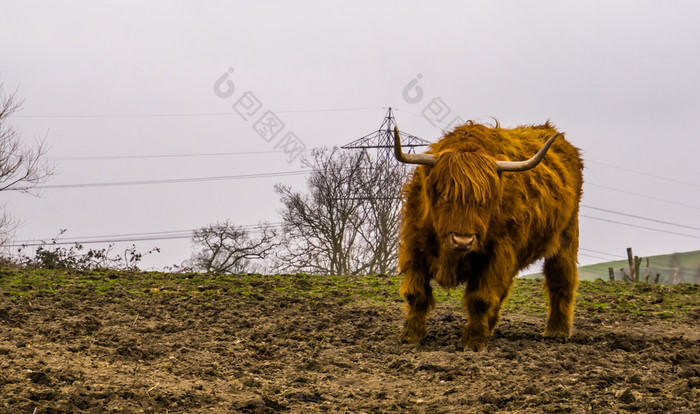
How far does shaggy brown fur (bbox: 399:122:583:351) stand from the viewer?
6504 millimetres

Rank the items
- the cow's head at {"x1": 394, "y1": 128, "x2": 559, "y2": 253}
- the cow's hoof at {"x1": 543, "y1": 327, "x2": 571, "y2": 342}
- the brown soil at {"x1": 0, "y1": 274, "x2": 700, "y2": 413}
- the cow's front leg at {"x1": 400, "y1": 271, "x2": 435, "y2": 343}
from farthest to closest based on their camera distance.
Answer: the cow's hoof at {"x1": 543, "y1": 327, "x2": 571, "y2": 342} < the cow's front leg at {"x1": 400, "y1": 271, "x2": 435, "y2": 343} < the cow's head at {"x1": 394, "y1": 128, "x2": 559, "y2": 253} < the brown soil at {"x1": 0, "y1": 274, "x2": 700, "y2": 413}

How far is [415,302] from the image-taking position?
7.23m

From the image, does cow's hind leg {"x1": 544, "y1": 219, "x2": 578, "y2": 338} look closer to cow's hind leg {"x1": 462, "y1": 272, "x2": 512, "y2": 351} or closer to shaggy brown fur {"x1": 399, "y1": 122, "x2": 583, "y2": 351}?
shaggy brown fur {"x1": 399, "y1": 122, "x2": 583, "y2": 351}

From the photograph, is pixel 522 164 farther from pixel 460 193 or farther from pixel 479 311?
pixel 479 311

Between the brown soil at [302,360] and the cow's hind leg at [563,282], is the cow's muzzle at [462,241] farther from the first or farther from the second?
the cow's hind leg at [563,282]

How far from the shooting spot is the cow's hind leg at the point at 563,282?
8.57 metres

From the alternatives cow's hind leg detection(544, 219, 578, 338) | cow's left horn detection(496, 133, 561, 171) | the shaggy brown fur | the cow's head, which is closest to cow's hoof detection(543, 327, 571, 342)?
cow's hind leg detection(544, 219, 578, 338)

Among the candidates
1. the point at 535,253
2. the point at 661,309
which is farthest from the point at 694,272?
the point at 535,253

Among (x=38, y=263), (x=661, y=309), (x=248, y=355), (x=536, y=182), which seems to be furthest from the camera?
(x=38, y=263)

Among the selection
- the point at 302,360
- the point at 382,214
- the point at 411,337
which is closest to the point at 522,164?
the point at 411,337

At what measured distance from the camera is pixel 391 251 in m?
24.6

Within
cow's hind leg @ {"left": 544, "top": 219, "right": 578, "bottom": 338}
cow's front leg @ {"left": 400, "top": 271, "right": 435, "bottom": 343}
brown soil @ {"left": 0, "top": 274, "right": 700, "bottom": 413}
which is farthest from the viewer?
cow's hind leg @ {"left": 544, "top": 219, "right": 578, "bottom": 338}

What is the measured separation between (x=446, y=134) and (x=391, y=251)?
1753 cm

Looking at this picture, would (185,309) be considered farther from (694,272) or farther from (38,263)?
(694,272)
